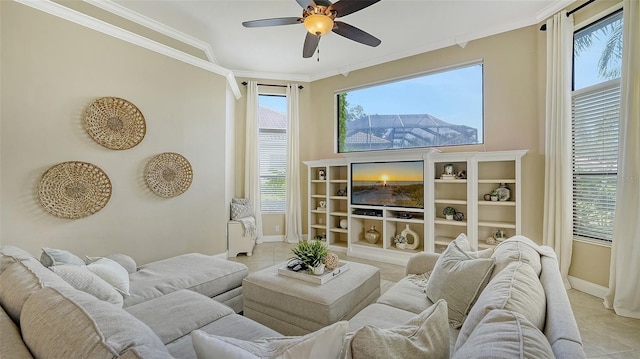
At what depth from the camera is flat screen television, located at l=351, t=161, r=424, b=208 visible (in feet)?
13.5

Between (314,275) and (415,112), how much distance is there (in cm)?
356

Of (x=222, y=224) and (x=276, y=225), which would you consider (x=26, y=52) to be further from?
(x=276, y=225)

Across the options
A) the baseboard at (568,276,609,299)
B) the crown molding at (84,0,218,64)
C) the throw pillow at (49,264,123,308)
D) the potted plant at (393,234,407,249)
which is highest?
the crown molding at (84,0,218,64)

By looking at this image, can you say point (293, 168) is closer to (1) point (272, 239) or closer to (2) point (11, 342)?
(1) point (272, 239)

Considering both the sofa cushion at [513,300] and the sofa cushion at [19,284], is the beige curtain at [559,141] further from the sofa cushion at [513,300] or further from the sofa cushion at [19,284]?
the sofa cushion at [19,284]

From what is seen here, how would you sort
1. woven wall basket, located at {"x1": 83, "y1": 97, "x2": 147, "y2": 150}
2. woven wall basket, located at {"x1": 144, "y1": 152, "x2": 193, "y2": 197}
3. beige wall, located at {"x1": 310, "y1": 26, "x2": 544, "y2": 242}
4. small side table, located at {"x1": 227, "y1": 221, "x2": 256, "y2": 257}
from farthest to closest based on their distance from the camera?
small side table, located at {"x1": 227, "y1": 221, "x2": 256, "y2": 257}
beige wall, located at {"x1": 310, "y1": 26, "x2": 544, "y2": 242}
woven wall basket, located at {"x1": 144, "y1": 152, "x2": 193, "y2": 197}
woven wall basket, located at {"x1": 83, "y1": 97, "x2": 147, "y2": 150}

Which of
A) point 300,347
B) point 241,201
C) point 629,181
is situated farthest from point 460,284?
point 241,201

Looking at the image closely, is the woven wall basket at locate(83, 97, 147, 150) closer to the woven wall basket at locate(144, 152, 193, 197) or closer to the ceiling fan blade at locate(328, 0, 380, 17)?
A: the woven wall basket at locate(144, 152, 193, 197)

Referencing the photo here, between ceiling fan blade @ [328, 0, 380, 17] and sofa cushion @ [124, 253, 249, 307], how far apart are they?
252 centimetres

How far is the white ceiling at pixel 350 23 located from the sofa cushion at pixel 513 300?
129 inches

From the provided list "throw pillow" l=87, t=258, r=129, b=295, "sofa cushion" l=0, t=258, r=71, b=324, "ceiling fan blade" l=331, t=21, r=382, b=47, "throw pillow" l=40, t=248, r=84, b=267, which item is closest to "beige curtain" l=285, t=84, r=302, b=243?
"ceiling fan blade" l=331, t=21, r=382, b=47

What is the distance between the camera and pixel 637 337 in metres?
2.22

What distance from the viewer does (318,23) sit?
2.45 meters

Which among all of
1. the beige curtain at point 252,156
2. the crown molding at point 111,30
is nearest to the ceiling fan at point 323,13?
the crown molding at point 111,30
